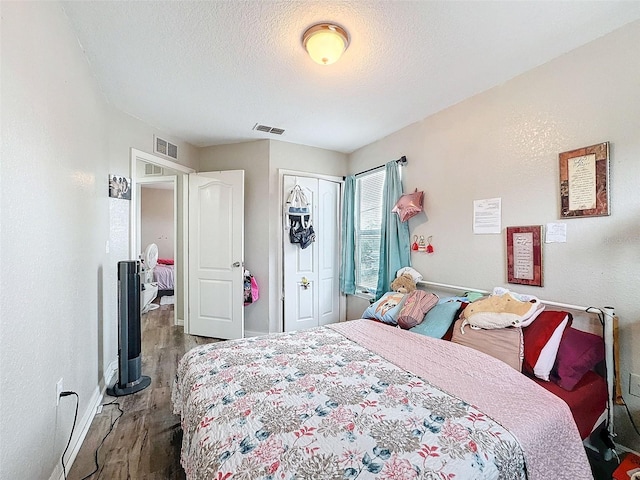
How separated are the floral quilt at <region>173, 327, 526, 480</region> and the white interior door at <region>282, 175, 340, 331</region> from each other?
82.2 inches

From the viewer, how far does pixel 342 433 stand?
1.08 m

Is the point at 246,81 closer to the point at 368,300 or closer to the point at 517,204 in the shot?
the point at 517,204

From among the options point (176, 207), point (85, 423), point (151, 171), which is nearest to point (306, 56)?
point (85, 423)

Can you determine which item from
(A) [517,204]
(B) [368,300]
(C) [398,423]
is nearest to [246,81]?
(A) [517,204]

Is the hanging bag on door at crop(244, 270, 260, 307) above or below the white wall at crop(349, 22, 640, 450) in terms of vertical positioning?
below

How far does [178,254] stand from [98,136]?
86.9 inches

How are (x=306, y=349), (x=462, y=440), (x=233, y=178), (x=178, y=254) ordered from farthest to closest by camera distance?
(x=178, y=254), (x=233, y=178), (x=306, y=349), (x=462, y=440)

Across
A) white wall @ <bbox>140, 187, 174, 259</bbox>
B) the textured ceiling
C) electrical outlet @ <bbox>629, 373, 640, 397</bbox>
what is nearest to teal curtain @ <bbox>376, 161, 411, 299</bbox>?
the textured ceiling

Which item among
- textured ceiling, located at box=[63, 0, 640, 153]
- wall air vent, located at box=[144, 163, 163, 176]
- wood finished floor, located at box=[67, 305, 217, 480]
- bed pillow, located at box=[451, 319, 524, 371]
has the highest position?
textured ceiling, located at box=[63, 0, 640, 153]

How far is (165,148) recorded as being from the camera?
3.35 metres

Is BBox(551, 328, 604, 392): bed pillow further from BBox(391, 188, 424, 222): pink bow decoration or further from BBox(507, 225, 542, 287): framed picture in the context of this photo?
BBox(391, 188, 424, 222): pink bow decoration

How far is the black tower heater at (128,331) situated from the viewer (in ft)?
7.93

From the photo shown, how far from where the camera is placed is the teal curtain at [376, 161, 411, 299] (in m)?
3.12

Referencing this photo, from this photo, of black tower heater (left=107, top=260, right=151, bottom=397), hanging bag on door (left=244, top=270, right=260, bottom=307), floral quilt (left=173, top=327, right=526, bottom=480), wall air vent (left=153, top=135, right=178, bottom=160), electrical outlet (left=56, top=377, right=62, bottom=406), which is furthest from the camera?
hanging bag on door (left=244, top=270, right=260, bottom=307)
